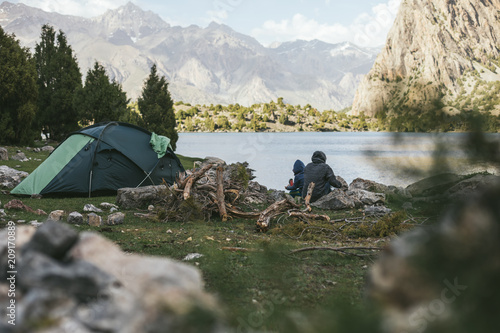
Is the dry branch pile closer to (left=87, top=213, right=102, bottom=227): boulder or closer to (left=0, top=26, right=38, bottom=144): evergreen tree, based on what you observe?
(left=87, top=213, right=102, bottom=227): boulder

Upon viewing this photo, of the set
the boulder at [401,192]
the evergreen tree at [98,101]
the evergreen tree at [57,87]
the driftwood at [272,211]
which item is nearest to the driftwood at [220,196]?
the driftwood at [272,211]

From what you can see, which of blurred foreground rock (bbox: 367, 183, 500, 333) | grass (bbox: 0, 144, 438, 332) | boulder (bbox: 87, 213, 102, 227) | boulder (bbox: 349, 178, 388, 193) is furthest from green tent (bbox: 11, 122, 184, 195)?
blurred foreground rock (bbox: 367, 183, 500, 333)

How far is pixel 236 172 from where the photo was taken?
12938mm

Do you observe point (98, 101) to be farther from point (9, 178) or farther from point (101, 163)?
point (101, 163)

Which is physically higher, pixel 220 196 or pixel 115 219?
pixel 220 196

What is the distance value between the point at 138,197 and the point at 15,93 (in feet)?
56.5

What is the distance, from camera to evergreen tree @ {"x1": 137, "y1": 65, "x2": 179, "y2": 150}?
3400 centimetres

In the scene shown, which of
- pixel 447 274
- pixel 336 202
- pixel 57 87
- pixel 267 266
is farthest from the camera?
pixel 57 87

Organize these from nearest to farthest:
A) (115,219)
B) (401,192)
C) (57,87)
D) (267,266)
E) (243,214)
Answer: (267,266)
(401,192)
(115,219)
(243,214)
(57,87)

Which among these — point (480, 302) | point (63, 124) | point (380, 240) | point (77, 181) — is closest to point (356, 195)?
point (380, 240)

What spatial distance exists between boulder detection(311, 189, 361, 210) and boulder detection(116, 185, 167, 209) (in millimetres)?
4878

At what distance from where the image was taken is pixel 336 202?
12094 millimetres

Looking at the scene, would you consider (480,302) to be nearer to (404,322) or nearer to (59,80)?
(404,322)

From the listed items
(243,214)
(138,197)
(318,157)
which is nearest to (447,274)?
(243,214)
